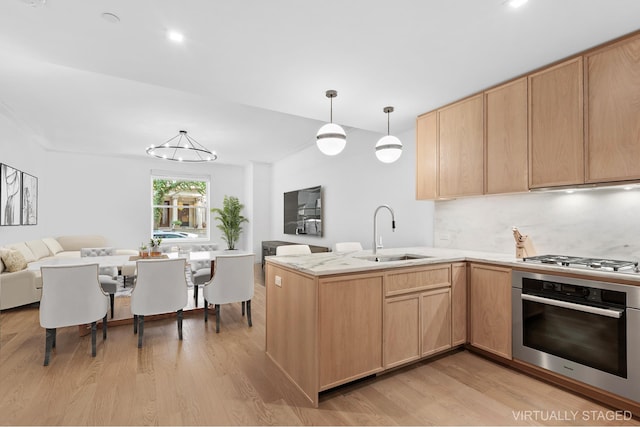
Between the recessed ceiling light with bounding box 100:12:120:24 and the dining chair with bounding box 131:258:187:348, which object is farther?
the dining chair with bounding box 131:258:187:348

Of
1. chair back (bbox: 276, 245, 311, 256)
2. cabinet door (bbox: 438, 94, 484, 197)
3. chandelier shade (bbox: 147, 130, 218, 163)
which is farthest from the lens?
chandelier shade (bbox: 147, 130, 218, 163)

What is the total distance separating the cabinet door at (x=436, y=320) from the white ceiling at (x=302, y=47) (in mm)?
1922

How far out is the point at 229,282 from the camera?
3479 millimetres

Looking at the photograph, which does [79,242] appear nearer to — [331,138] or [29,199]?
[29,199]

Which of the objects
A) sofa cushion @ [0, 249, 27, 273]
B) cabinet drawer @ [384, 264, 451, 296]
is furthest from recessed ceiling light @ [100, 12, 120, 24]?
sofa cushion @ [0, 249, 27, 273]

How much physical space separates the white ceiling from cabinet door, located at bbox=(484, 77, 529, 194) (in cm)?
16

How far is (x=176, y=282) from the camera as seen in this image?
3158mm

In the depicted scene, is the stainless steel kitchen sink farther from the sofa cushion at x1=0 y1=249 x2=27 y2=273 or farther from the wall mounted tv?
the sofa cushion at x1=0 y1=249 x2=27 y2=273

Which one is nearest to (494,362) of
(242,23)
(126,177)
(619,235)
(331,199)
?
(619,235)

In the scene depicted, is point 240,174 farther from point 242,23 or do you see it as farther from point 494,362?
point 494,362

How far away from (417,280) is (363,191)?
2.58m

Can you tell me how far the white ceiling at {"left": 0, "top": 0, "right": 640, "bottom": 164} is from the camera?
1.83 meters

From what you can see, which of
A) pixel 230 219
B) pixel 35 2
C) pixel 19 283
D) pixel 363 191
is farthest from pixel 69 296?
pixel 230 219

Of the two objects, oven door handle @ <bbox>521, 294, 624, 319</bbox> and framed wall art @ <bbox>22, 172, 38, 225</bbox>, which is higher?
framed wall art @ <bbox>22, 172, 38, 225</bbox>
